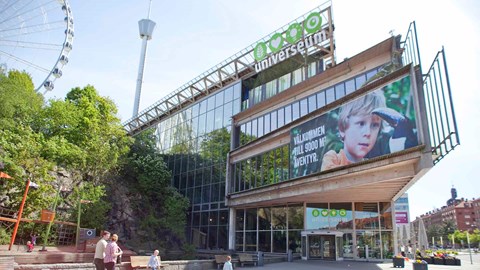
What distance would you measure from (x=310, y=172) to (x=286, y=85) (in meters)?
11.7

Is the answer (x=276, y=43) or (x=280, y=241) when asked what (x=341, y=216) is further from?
(x=276, y=43)

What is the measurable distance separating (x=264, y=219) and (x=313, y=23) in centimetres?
1806

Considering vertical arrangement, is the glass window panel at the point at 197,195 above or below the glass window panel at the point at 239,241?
above

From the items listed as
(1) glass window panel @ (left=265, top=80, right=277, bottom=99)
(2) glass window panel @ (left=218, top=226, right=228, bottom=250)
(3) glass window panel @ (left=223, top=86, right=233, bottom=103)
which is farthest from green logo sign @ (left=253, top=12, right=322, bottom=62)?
(2) glass window panel @ (left=218, top=226, right=228, bottom=250)

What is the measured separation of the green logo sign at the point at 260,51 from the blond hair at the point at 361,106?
556 inches

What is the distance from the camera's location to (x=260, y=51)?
35156mm

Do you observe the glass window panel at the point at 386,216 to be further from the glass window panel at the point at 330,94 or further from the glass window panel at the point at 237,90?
the glass window panel at the point at 237,90

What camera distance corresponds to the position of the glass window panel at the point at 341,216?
93.6 ft

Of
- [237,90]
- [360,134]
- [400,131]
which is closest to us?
[400,131]

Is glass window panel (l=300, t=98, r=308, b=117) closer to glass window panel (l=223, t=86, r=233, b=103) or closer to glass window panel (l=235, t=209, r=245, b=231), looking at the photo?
glass window panel (l=223, t=86, r=233, b=103)

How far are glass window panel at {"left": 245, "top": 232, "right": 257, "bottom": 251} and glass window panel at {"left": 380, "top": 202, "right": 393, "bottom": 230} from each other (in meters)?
11.3

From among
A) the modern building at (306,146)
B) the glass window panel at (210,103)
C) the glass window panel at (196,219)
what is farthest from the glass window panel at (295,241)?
the glass window panel at (210,103)

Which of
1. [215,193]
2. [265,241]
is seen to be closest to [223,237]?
[215,193]

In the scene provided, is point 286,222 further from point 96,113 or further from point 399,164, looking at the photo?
point 96,113
